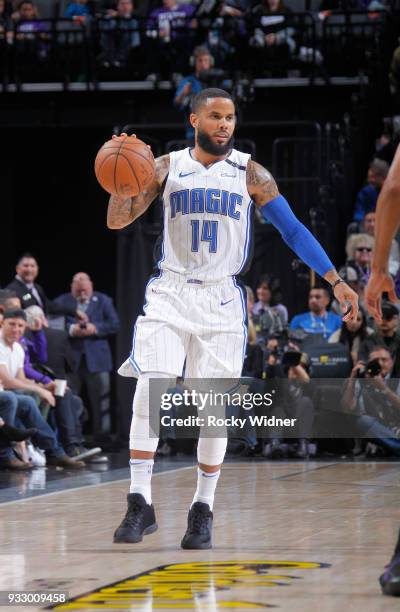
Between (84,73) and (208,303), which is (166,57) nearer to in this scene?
Result: (84,73)

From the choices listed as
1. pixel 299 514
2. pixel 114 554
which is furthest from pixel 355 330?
pixel 114 554

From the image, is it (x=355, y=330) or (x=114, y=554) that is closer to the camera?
(x=114, y=554)

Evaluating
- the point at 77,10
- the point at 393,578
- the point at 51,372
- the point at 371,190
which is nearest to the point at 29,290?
the point at 51,372

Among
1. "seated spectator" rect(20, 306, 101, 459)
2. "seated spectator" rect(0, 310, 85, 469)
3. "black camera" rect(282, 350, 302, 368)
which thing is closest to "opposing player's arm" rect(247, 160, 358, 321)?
"seated spectator" rect(0, 310, 85, 469)

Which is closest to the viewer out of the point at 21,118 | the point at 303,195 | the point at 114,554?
the point at 114,554

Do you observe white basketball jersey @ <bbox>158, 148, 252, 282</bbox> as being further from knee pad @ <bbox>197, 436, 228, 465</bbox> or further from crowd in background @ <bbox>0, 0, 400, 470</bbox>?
crowd in background @ <bbox>0, 0, 400, 470</bbox>

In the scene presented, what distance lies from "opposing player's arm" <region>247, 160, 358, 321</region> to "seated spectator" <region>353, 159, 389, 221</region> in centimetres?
804

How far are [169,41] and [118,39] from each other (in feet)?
2.37

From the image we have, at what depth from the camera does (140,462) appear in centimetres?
561

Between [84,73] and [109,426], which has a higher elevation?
[84,73]

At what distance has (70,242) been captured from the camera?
1878 centimetres

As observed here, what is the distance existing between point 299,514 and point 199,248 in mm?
1877

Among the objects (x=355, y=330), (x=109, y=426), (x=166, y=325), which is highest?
(x=166, y=325)

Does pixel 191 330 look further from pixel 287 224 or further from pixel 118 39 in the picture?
pixel 118 39
